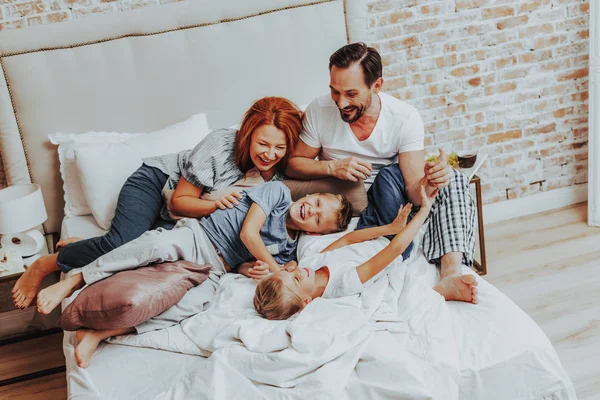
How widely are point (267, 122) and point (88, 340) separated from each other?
1049 mm

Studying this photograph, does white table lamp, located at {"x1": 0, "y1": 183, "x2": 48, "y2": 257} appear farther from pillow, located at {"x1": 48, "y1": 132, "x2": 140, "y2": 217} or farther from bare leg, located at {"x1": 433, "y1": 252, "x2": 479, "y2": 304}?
bare leg, located at {"x1": 433, "y1": 252, "x2": 479, "y2": 304}

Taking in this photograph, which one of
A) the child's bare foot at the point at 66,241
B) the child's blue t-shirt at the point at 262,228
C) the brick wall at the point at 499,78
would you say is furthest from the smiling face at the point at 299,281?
the brick wall at the point at 499,78

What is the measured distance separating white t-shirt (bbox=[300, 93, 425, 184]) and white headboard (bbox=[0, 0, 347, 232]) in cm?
56

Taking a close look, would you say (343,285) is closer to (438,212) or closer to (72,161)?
(438,212)

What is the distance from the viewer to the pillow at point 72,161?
2.87 m

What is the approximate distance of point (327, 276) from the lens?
85.3 inches

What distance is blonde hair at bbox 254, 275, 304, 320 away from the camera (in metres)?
1.98

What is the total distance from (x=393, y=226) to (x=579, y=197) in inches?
74.3

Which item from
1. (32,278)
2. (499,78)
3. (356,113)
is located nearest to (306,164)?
(356,113)

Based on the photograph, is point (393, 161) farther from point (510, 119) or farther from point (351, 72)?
point (510, 119)

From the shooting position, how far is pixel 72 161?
9.37ft

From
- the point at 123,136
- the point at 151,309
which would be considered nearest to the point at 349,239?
the point at 151,309

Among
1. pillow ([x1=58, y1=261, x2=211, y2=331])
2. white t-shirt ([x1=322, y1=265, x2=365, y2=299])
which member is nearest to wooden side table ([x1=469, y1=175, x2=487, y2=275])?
white t-shirt ([x1=322, y1=265, x2=365, y2=299])

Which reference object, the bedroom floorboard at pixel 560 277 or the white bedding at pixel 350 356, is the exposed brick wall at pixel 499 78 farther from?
the white bedding at pixel 350 356
